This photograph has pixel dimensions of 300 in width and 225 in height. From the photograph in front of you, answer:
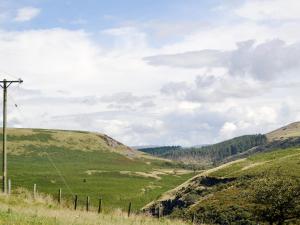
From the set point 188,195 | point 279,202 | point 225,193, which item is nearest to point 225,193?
point 225,193

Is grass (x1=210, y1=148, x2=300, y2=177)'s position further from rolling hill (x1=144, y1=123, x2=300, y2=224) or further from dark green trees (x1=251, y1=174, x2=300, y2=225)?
dark green trees (x1=251, y1=174, x2=300, y2=225)

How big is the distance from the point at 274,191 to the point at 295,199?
267 cm

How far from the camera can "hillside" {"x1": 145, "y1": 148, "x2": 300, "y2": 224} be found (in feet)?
219

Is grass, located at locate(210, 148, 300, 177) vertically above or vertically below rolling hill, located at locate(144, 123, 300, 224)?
above

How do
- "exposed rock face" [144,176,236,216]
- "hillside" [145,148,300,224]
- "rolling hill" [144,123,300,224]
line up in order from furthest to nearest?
1. "exposed rock face" [144,176,236,216]
2. "hillside" [145,148,300,224]
3. "rolling hill" [144,123,300,224]

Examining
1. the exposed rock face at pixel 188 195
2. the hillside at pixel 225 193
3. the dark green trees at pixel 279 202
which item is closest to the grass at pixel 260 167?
the hillside at pixel 225 193

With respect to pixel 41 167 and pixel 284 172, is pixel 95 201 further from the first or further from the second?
pixel 41 167

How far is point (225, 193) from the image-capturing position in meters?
78.2

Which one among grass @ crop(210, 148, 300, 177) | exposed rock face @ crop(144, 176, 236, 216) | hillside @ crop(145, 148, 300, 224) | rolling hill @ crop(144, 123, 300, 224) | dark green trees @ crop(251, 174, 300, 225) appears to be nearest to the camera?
dark green trees @ crop(251, 174, 300, 225)

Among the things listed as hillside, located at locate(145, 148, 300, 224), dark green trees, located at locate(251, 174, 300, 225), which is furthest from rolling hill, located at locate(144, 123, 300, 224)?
dark green trees, located at locate(251, 174, 300, 225)

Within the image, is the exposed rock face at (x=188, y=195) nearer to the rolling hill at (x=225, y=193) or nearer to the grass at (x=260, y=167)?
the rolling hill at (x=225, y=193)

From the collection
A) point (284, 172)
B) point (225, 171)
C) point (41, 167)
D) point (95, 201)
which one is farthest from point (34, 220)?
point (41, 167)

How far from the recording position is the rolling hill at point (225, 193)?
66.3 meters

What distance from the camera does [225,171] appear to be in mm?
98375
